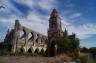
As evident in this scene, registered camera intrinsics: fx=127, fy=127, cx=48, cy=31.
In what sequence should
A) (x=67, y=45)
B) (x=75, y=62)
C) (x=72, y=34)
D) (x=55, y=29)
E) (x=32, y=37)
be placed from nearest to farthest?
(x=75, y=62) < (x=67, y=45) < (x=72, y=34) < (x=55, y=29) < (x=32, y=37)

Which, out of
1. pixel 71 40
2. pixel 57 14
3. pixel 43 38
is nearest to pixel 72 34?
pixel 71 40

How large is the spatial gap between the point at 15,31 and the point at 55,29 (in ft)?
46.8

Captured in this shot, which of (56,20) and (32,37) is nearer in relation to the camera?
(56,20)

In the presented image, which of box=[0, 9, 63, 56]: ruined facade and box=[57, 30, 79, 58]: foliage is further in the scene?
box=[0, 9, 63, 56]: ruined facade

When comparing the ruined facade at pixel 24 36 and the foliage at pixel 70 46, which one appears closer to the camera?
the foliage at pixel 70 46

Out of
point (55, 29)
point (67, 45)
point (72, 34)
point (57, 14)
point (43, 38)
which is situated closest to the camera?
point (67, 45)

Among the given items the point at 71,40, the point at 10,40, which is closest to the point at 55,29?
the point at 71,40

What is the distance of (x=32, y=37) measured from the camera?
52906mm

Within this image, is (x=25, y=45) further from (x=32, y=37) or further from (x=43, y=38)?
(x=43, y=38)

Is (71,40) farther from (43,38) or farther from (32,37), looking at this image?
(43,38)

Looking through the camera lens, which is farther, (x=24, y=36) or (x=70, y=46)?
(x=24, y=36)

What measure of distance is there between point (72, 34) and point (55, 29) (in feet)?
36.2

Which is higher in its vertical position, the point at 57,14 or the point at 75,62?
the point at 57,14

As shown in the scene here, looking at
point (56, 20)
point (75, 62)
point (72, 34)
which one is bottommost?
point (75, 62)
